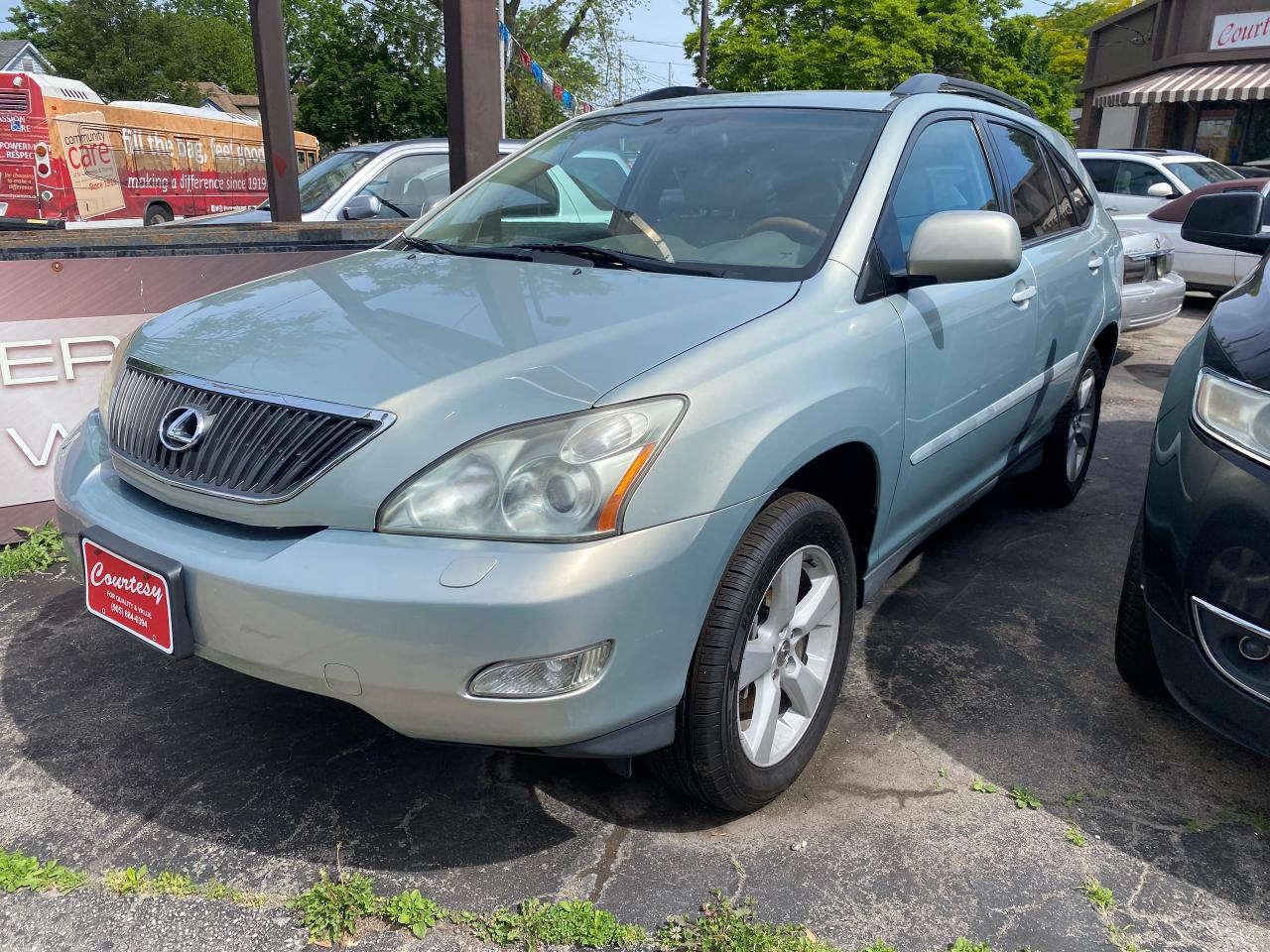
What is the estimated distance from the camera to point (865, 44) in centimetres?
2841

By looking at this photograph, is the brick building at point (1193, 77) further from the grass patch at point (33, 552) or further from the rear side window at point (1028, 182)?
the grass patch at point (33, 552)

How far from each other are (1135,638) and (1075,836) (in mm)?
686

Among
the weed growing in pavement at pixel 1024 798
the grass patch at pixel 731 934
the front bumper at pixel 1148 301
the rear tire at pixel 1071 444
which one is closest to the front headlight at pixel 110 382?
the grass patch at pixel 731 934

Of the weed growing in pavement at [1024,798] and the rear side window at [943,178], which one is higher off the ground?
the rear side window at [943,178]

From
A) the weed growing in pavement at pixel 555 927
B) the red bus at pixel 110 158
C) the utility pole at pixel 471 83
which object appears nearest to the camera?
the weed growing in pavement at pixel 555 927

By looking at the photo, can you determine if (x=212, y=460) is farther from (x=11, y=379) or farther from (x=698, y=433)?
(x=11, y=379)

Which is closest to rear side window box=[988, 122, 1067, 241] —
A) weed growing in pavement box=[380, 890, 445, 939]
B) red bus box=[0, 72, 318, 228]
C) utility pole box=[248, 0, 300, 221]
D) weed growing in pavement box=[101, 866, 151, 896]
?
weed growing in pavement box=[380, 890, 445, 939]

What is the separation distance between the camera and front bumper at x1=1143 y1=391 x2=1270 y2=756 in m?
2.05

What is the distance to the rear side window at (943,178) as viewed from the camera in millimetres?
2807

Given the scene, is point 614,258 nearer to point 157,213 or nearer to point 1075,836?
point 1075,836

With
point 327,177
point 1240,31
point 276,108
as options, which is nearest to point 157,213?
point 327,177

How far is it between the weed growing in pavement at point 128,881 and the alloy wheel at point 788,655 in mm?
1325

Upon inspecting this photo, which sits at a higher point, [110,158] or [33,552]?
[110,158]

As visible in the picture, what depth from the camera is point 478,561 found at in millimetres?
1766
